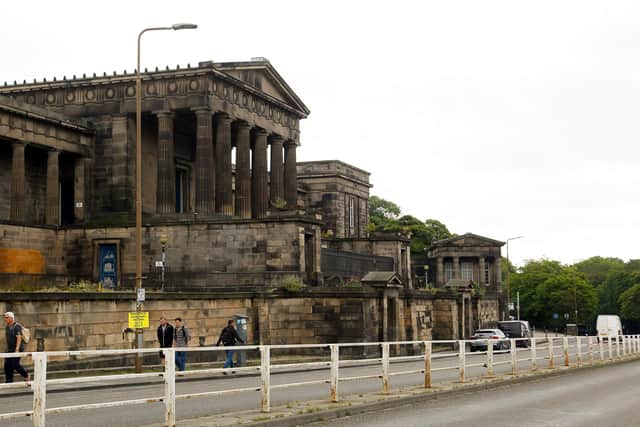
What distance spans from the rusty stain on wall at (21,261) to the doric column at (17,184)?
2.10 meters

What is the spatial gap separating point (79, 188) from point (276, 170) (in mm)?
13411

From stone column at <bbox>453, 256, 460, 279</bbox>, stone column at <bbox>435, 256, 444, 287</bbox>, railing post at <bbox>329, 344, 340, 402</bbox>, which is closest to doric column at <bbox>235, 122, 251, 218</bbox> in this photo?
railing post at <bbox>329, 344, 340, 402</bbox>

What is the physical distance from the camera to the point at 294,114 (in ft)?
204

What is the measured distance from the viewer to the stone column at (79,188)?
52.2 meters

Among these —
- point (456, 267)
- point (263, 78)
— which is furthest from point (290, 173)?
point (456, 267)

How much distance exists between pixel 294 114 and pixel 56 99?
16099 mm

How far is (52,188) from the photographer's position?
5009 cm

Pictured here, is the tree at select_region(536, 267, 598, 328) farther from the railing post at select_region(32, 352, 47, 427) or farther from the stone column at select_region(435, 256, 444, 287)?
the railing post at select_region(32, 352, 47, 427)

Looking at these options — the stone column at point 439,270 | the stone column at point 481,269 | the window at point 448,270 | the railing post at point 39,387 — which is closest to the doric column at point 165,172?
the railing post at point 39,387

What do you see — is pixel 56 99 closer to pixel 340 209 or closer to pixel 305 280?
pixel 305 280

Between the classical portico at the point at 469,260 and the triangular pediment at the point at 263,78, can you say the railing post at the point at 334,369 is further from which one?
the classical portico at the point at 469,260

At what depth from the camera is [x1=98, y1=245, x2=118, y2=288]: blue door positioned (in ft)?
157

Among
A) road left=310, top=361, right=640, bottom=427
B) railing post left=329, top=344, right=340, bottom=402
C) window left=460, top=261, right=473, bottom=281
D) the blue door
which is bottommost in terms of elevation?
road left=310, top=361, right=640, bottom=427

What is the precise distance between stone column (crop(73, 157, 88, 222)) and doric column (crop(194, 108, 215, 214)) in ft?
23.2
